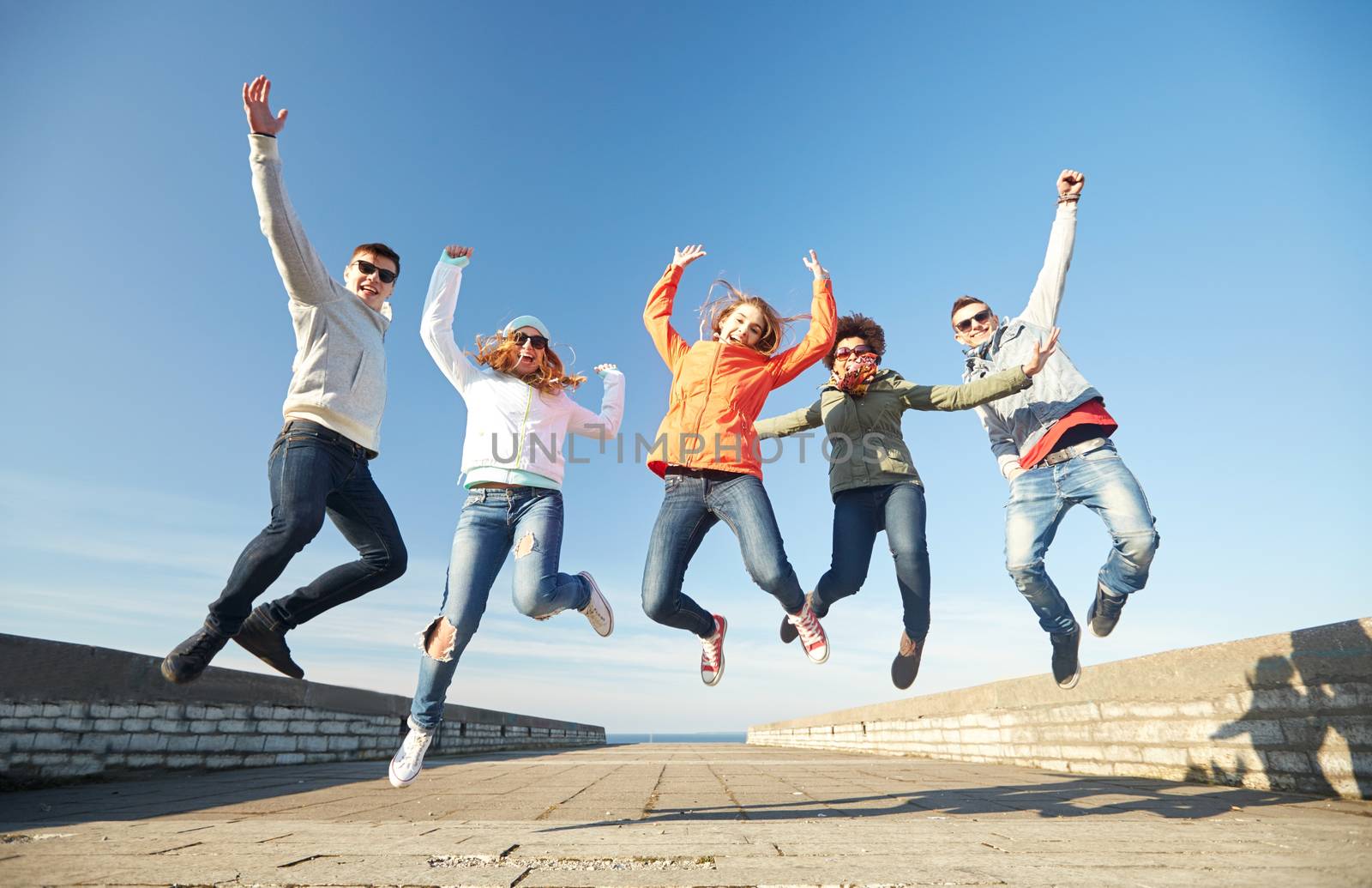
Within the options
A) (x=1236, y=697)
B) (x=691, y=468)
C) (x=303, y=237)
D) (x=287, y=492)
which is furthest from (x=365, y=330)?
(x=1236, y=697)

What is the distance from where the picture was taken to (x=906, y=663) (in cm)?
439

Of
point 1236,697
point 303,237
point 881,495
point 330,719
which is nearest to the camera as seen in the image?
point 303,237

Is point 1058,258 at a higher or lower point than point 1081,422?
higher

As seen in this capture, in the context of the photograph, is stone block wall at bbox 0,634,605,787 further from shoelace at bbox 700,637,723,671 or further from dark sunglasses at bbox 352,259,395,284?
shoelace at bbox 700,637,723,671

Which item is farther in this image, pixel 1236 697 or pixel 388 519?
pixel 1236 697

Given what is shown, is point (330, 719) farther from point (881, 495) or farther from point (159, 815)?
point (881, 495)

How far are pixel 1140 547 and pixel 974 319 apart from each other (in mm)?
1608

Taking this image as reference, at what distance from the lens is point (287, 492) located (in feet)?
10.3

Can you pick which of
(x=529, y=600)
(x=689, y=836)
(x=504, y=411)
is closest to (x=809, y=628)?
(x=689, y=836)

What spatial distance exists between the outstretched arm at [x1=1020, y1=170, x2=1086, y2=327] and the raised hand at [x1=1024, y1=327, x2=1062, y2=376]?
666 millimetres

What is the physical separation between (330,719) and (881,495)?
7518mm

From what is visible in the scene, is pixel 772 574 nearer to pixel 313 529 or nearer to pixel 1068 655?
pixel 1068 655

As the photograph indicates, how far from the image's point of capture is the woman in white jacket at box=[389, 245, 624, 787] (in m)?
3.56

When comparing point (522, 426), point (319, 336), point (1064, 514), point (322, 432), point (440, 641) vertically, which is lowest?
point (440, 641)
